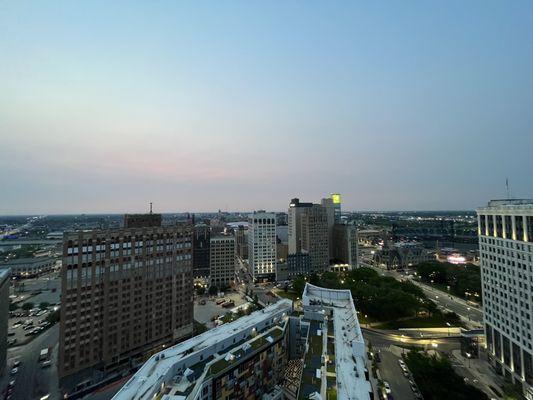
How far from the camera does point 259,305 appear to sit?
4112 inches

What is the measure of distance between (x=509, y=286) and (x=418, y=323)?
35913mm

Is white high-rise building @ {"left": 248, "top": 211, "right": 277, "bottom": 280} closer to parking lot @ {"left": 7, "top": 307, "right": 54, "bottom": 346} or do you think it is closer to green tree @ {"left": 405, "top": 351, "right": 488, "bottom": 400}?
parking lot @ {"left": 7, "top": 307, "right": 54, "bottom": 346}

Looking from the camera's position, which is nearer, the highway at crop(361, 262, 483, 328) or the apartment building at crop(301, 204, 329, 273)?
the highway at crop(361, 262, 483, 328)

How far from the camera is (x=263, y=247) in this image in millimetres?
142250

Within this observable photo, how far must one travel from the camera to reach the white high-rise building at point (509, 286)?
161ft

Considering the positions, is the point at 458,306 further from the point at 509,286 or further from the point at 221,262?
the point at 221,262

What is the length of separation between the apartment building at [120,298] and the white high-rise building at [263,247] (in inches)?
2533

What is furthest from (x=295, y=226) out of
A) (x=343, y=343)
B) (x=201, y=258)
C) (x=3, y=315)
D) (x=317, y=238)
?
(x=3, y=315)

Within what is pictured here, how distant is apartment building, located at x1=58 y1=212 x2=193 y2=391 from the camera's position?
194ft

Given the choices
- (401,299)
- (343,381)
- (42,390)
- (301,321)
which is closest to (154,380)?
(343,381)

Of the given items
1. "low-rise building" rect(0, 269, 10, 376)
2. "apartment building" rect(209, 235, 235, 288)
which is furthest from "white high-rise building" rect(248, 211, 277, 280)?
"low-rise building" rect(0, 269, 10, 376)

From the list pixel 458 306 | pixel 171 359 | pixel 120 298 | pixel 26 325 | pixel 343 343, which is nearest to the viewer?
pixel 171 359

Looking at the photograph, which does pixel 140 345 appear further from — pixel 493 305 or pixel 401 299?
pixel 493 305

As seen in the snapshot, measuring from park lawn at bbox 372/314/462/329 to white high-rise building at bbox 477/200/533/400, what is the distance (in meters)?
21.1
